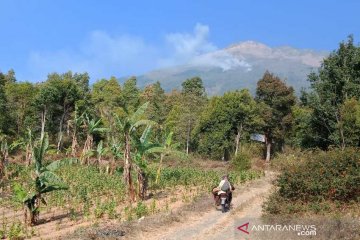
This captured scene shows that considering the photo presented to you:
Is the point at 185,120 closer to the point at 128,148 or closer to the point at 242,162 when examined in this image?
the point at 242,162

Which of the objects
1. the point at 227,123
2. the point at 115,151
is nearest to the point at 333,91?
the point at 227,123

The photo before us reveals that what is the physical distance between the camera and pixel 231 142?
158 feet

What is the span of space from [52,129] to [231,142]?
20273 millimetres

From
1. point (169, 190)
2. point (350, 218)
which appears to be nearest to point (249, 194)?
point (169, 190)

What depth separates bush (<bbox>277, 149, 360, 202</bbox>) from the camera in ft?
44.8

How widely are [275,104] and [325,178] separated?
34926mm

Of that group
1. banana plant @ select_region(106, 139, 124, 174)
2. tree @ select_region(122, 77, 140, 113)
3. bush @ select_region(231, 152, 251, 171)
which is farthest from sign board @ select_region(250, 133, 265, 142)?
banana plant @ select_region(106, 139, 124, 174)

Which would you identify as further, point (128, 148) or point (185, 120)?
point (185, 120)

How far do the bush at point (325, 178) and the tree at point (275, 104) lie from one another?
1321 inches

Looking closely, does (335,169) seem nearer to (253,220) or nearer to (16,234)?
(253,220)

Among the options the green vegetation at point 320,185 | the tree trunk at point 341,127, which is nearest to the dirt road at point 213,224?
the green vegetation at point 320,185

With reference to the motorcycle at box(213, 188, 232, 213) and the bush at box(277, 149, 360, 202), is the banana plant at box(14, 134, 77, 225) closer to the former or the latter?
the motorcycle at box(213, 188, 232, 213)

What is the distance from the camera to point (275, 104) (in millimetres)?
48250

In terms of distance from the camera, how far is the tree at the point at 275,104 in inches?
1895
